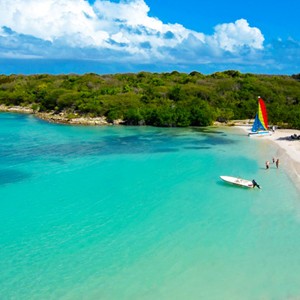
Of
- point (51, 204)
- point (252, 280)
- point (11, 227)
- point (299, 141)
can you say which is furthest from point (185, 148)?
point (252, 280)

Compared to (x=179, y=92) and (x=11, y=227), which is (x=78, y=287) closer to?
(x=11, y=227)

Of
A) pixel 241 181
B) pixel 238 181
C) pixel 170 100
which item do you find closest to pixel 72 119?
pixel 170 100

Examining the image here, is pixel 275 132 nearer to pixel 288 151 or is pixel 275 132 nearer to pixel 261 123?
pixel 261 123

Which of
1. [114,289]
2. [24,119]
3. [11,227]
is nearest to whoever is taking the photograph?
[114,289]

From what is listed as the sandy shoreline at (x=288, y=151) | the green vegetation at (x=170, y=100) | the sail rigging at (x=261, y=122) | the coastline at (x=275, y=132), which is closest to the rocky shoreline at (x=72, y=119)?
the coastline at (x=275, y=132)

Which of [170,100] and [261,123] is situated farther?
[170,100]
